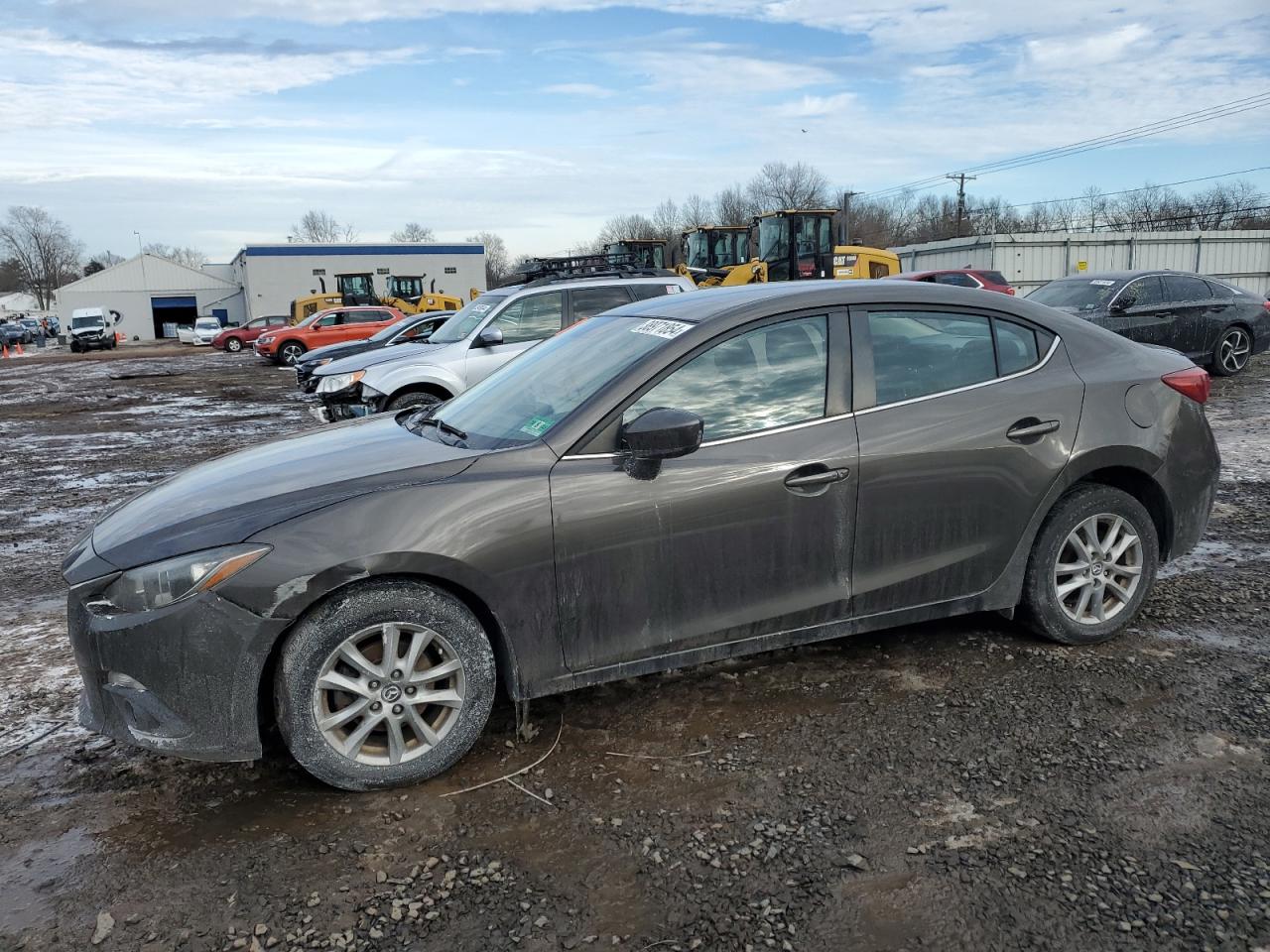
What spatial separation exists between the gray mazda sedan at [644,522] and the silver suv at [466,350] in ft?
18.0

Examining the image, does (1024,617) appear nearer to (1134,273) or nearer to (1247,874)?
(1247,874)

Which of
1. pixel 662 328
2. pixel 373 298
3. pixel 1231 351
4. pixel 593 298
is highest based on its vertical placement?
pixel 373 298

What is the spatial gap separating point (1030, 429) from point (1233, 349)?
1218cm

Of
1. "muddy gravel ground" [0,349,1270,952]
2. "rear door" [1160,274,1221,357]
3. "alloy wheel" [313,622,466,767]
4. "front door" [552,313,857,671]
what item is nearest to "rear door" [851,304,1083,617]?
"front door" [552,313,857,671]

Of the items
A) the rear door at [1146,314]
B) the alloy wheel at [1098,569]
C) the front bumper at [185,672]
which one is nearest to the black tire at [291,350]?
the rear door at [1146,314]

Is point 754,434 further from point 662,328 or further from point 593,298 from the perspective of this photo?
point 593,298

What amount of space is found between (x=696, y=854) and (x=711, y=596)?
0.94 m

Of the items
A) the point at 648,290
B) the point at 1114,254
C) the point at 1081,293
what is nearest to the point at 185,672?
the point at 648,290

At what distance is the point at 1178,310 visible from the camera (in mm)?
12883

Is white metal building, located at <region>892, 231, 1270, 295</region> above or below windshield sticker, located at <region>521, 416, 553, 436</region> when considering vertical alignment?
above

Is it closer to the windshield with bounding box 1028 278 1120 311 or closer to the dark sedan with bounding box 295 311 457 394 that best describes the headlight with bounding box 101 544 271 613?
the windshield with bounding box 1028 278 1120 311

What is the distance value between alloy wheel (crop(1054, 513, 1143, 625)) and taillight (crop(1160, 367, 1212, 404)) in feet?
2.19

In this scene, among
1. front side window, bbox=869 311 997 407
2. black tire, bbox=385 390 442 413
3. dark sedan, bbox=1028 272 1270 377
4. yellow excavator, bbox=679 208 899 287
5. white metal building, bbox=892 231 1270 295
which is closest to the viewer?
front side window, bbox=869 311 997 407

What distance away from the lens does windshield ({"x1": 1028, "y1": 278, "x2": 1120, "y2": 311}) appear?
1266 cm
